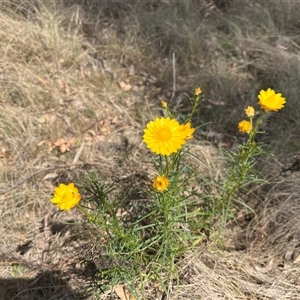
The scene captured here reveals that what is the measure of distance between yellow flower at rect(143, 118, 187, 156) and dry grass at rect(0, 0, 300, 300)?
2.16 ft

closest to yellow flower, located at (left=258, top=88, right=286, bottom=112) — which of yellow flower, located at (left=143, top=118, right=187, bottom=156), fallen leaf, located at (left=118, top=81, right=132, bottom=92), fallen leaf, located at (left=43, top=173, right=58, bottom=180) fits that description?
yellow flower, located at (left=143, top=118, right=187, bottom=156)

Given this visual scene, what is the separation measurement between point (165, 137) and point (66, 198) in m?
0.48

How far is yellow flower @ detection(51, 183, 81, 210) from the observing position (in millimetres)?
1633

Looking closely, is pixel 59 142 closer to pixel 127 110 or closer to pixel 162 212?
pixel 127 110

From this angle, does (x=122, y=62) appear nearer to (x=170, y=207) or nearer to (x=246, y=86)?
(x=246, y=86)

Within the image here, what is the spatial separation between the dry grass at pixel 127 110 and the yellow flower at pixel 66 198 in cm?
40

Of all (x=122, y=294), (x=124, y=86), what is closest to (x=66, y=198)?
(x=122, y=294)

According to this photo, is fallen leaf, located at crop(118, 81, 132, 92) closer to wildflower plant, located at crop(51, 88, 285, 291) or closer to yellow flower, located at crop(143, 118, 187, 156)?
wildflower plant, located at crop(51, 88, 285, 291)

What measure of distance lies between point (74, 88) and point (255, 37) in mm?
1794

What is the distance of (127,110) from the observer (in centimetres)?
336

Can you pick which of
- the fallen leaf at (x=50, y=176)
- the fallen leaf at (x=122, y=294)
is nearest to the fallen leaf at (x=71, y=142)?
the fallen leaf at (x=50, y=176)

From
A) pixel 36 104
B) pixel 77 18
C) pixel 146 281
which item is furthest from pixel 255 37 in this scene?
pixel 146 281

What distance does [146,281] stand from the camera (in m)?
2.13

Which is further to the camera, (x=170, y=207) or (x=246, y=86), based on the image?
(x=246, y=86)
